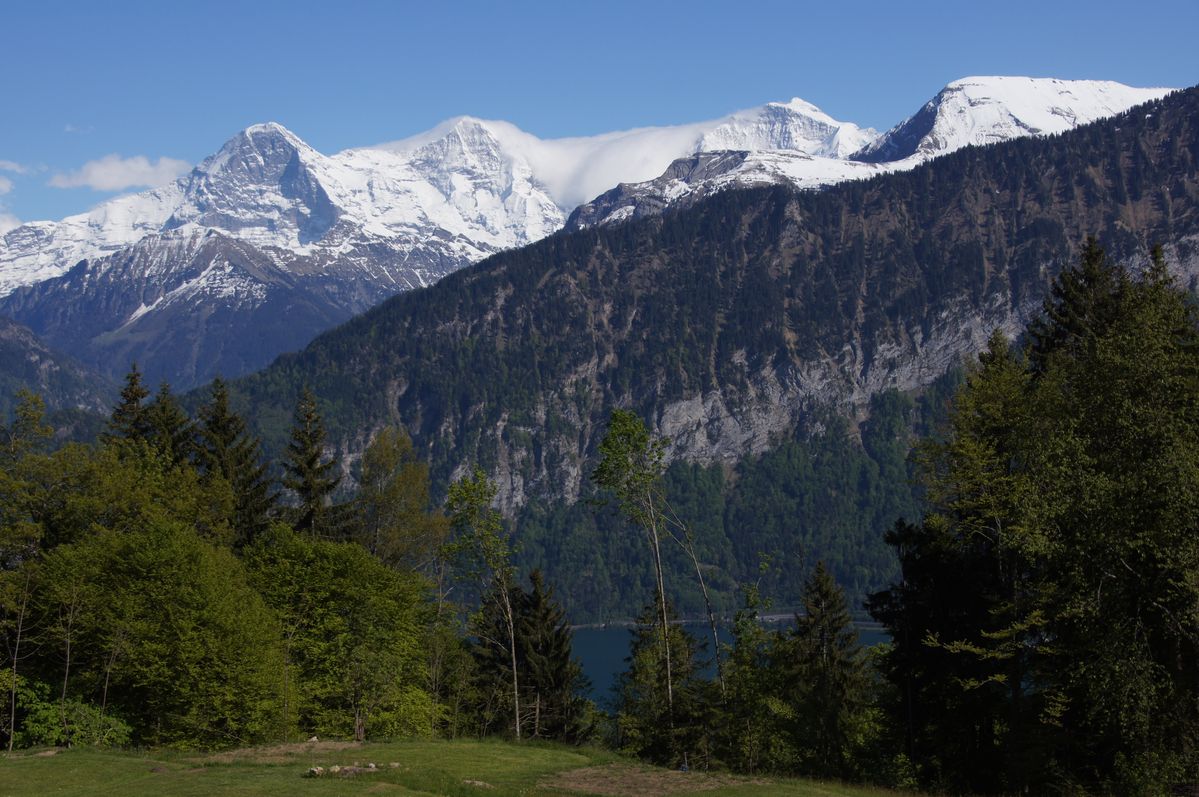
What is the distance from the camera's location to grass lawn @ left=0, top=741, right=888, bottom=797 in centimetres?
3541

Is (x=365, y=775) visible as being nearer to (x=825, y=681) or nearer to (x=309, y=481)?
(x=825, y=681)

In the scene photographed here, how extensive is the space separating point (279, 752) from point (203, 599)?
1272cm

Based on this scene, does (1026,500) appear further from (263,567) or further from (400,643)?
(263,567)

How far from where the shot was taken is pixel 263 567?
62688 mm

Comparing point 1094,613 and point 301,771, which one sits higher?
point 1094,613

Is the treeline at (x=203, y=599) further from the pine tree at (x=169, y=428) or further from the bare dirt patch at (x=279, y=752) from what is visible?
the bare dirt patch at (x=279, y=752)

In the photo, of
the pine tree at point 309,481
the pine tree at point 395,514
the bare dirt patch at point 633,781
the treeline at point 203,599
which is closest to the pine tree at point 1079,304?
the bare dirt patch at point 633,781

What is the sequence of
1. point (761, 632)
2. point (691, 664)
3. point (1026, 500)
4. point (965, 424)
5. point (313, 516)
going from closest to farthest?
point (1026, 500)
point (965, 424)
point (761, 632)
point (691, 664)
point (313, 516)

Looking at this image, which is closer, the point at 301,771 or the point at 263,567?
the point at 301,771

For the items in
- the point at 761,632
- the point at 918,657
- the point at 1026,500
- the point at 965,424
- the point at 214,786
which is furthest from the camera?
the point at 761,632

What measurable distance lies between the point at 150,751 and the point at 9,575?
12676 millimetres

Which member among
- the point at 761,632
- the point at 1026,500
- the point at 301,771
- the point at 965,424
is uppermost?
the point at 965,424

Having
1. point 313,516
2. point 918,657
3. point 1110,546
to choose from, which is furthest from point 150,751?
point 1110,546

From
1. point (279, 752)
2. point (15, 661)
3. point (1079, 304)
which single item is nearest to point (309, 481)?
point (15, 661)
